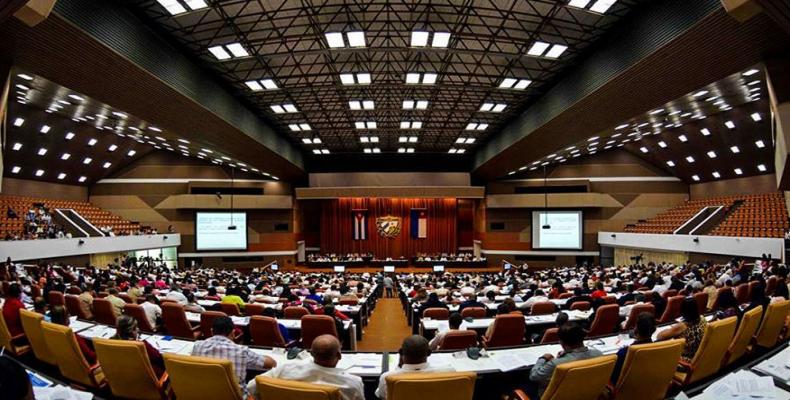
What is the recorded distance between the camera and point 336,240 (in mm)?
35344

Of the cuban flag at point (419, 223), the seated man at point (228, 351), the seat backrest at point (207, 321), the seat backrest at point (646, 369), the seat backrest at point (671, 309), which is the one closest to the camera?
the seat backrest at point (646, 369)

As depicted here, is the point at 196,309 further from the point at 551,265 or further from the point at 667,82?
the point at 551,265

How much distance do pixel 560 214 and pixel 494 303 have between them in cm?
2384

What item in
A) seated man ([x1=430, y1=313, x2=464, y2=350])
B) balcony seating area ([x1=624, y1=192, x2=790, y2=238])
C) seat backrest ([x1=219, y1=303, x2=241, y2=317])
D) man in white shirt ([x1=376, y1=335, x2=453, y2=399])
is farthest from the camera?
balcony seating area ([x1=624, y1=192, x2=790, y2=238])

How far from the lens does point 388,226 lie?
35469 millimetres

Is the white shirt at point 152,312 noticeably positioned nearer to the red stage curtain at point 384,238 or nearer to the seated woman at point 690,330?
the seated woman at point 690,330

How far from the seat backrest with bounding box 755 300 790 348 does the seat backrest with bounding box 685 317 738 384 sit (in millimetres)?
1358

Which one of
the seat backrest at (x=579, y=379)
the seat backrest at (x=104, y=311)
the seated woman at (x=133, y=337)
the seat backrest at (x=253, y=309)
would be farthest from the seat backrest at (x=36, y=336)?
the seat backrest at (x=579, y=379)

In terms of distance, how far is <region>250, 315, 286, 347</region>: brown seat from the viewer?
6.98 metres

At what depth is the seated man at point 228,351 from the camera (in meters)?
4.31

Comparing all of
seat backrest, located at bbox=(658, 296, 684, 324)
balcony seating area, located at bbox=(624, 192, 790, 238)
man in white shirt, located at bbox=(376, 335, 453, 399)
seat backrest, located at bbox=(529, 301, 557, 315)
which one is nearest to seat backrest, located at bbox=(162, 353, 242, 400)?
man in white shirt, located at bbox=(376, 335, 453, 399)

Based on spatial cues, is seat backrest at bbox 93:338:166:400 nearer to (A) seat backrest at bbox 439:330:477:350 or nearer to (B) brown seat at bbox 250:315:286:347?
(B) brown seat at bbox 250:315:286:347

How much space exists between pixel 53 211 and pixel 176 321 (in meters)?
23.0

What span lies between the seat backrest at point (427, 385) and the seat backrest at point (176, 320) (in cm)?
594
